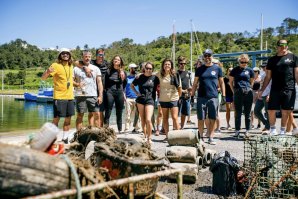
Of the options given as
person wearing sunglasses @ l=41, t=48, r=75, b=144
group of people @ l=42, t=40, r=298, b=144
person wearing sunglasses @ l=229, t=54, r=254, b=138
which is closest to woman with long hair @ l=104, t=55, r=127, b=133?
group of people @ l=42, t=40, r=298, b=144

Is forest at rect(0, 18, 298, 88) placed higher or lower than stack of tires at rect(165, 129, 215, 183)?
higher

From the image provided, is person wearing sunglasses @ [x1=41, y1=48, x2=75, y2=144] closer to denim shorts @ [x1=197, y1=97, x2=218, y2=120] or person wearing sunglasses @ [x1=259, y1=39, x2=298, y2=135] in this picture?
denim shorts @ [x1=197, y1=97, x2=218, y2=120]

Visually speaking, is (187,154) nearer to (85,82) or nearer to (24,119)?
(85,82)

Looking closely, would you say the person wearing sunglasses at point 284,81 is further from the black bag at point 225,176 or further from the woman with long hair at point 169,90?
the black bag at point 225,176

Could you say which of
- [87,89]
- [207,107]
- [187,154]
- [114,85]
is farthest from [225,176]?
[114,85]

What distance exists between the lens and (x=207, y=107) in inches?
335

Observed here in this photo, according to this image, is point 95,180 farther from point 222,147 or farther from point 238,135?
point 238,135

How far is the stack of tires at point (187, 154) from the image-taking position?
17.8 ft

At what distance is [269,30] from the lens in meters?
127

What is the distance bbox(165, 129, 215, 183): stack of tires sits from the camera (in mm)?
5422

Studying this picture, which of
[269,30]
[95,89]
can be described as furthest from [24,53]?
[95,89]

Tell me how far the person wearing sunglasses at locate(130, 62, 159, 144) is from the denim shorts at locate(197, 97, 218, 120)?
121cm

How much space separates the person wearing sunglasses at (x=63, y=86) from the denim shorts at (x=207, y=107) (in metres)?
3.20

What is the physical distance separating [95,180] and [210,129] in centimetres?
602
